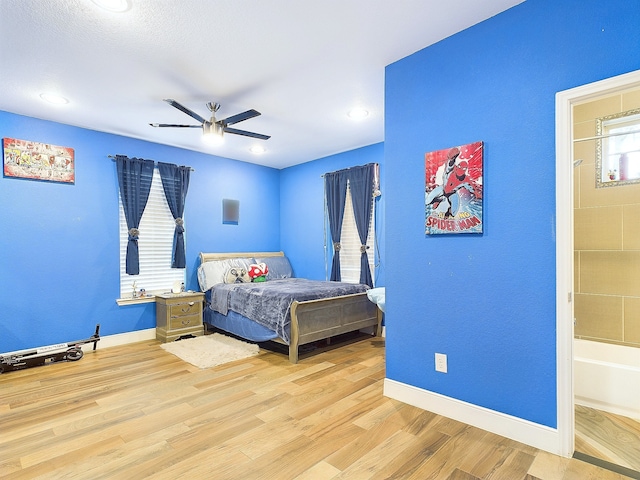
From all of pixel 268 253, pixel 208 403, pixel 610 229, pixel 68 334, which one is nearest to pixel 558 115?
pixel 610 229

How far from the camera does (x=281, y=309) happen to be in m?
3.59

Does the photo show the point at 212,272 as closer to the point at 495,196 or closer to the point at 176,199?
the point at 176,199

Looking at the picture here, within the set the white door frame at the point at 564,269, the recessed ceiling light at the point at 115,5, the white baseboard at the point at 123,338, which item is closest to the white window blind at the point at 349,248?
the white baseboard at the point at 123,338

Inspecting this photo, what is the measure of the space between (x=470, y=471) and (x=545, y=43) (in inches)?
95.8

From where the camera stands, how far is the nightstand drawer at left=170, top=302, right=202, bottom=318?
14.2 feet

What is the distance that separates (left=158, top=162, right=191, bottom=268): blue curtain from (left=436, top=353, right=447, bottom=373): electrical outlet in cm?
368

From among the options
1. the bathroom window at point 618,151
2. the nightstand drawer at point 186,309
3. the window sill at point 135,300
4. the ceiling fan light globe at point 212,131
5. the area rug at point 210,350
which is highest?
the ceiling fan light globe at point 212,131

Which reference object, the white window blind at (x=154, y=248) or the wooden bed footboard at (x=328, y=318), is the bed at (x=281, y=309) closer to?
the wooden bed footboard at (x=328, y=318)

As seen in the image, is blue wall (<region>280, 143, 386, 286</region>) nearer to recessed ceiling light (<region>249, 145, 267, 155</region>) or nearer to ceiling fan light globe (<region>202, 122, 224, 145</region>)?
recessed ceiling light (<region>249, 145, 267, 155</region>)

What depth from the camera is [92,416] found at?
7.97 ft

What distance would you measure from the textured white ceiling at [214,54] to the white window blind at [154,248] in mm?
1111

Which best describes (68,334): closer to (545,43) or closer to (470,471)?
(470,471)

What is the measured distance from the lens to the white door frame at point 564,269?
1.88 metres

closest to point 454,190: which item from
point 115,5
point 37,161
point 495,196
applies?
point 495,196
